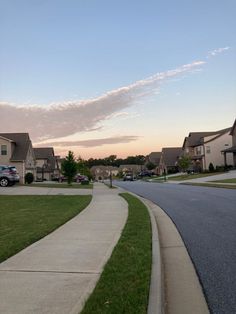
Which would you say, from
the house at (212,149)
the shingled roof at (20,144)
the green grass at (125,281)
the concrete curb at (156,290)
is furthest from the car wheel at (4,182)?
the house at (212,149)

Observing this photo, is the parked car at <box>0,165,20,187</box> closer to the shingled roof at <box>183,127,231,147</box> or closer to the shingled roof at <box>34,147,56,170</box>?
the shingled roof at <box>34,147,56,170</box>

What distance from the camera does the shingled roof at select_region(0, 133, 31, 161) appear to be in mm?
50066

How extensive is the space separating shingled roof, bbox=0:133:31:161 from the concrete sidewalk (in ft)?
134

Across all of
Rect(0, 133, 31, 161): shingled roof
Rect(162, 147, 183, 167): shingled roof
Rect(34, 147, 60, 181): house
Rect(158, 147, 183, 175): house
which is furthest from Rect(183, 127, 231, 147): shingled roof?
Rect(0, 133, 31, 161): shingled roof

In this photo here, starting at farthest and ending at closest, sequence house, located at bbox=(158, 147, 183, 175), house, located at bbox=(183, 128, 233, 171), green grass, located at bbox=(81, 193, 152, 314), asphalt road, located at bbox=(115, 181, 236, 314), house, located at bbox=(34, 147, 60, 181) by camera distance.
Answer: house, located at bbox=(158, 147, 183, 175) → house, located at bbox=(34, 147, 60, 181) → house, located at bbox=(183, 128, 233, 171) → asphalt road, located at bbox=(115, 181, 236, 314) → green grass, located at bbox=(81, 193, 152, 314)

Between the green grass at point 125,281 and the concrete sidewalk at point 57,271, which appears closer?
the green grass at point 125,281

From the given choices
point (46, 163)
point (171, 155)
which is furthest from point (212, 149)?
point (46, 163)

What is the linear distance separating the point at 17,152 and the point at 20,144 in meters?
1.68

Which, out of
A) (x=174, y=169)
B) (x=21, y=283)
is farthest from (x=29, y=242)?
(x=174, y=169)

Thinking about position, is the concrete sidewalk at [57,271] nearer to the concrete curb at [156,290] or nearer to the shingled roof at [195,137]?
the concrete curb at [156,290]

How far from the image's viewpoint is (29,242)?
351 inches

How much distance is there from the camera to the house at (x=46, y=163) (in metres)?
78.5

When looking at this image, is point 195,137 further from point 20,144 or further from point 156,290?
point 156,290

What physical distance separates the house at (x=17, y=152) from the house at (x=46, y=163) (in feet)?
75.0
